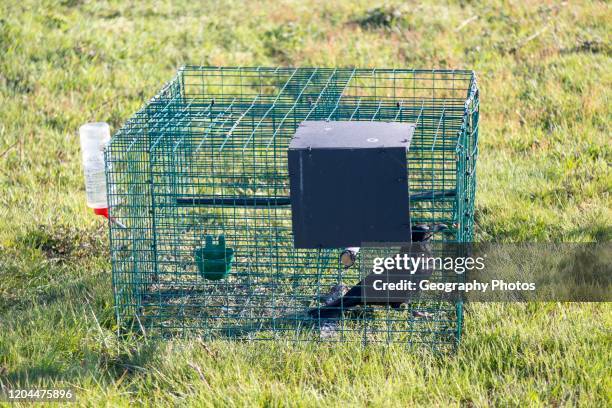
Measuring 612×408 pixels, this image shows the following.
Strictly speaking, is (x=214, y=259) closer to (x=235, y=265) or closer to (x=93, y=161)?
(x=235, y=265)

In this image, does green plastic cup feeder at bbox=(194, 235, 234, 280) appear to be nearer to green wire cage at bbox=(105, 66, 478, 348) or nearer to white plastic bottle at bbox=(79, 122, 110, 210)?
green wire cage at bbox=(105, 66, 478, 348)

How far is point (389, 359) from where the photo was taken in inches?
192

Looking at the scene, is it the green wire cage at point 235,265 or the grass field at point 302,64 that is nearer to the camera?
the grass field at point 302,64

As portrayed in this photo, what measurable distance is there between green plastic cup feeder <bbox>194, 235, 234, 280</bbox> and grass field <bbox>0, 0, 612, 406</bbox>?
22.5 inches

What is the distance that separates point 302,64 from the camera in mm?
10352

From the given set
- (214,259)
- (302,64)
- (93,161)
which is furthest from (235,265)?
(302,64)

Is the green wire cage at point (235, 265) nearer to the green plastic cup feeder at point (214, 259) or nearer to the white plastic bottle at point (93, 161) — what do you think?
the green plastic cup feeder at point (214, 259)

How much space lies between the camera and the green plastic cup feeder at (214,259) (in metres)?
5.45

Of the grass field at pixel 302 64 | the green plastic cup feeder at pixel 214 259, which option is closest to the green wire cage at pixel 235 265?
the green plastic cup feeder at pixel 214 259

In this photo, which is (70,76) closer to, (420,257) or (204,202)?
(204,202)

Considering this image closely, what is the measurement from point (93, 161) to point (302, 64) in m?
4.63

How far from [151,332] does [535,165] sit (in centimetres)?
383

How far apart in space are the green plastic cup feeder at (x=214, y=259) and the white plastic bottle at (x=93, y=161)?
0.88 metres

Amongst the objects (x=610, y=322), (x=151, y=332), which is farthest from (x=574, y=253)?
(x=151, y=332)
